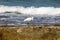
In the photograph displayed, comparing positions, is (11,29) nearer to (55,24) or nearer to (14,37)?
(14,37)

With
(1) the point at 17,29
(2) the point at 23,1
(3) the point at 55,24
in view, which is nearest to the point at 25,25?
(1) the point at 17,29

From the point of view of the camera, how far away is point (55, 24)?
2.78 ft

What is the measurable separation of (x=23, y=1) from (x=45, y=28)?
34.5 inches

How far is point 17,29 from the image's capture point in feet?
2.60

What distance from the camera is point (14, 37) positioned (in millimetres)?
795

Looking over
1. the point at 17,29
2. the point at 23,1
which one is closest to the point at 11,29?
the point at 17,29

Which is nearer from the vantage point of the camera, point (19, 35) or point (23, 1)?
point (19, 35)

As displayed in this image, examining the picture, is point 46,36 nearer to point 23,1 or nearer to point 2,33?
point 2,33

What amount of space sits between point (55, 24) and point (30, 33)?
0.48 ft

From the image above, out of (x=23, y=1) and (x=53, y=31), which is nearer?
(x=53, y=31)

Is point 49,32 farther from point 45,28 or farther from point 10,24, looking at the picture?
point 10,24

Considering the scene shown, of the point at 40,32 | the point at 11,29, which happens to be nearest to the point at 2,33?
the point at 11,29

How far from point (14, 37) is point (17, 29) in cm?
4

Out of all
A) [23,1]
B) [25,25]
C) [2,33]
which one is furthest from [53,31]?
[23,1]
